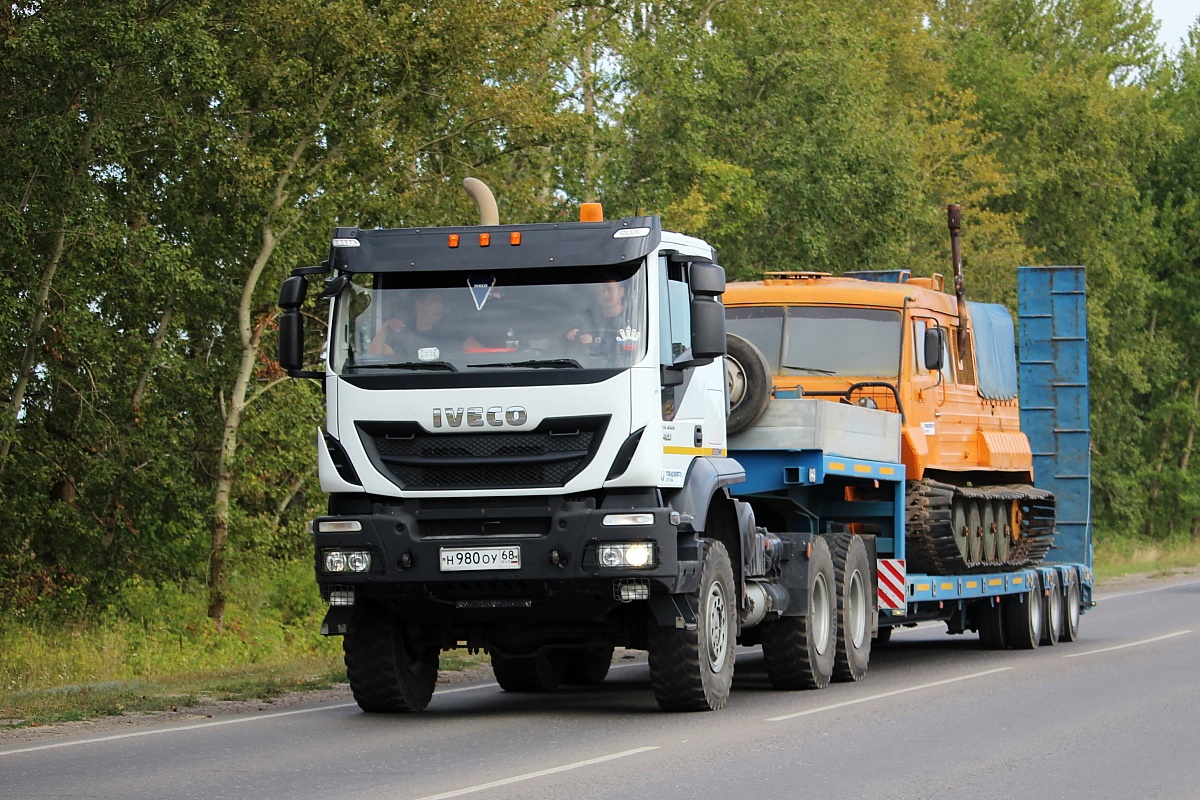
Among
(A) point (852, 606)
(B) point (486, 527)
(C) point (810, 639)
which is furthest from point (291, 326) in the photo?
(A) point (852, 606)

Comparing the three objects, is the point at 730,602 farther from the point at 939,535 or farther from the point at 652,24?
the point at 652,24

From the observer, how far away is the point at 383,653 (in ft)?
45.3

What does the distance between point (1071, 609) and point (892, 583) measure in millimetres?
5994

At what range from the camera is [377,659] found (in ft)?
45.3

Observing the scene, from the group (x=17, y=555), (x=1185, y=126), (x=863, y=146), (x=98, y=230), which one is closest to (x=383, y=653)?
(x=98, y=230)

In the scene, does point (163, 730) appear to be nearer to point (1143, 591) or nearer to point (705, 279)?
point (705, 279)

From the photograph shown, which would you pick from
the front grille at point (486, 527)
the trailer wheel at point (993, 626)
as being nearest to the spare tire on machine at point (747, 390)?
the front grille at point (486, 527)

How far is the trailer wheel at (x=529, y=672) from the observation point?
630 inches

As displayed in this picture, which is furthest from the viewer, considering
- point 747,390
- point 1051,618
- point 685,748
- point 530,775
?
point 1051,618

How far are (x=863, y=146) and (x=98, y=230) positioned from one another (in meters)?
20.0

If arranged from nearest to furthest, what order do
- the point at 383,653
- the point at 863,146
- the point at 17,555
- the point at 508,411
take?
the point at 508,411 → the point at 383,653 → the point at 17,555 → the point at 863,146

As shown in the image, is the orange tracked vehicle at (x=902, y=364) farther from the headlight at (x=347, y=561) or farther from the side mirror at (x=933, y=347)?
the headlight at (x=347, y=561)

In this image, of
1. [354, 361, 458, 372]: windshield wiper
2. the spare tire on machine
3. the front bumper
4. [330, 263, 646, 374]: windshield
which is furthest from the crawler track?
[354, 361, 458, 372]: windshield wiper

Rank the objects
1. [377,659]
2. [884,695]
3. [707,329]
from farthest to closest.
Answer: [884,695], [377,659], [707,329]
